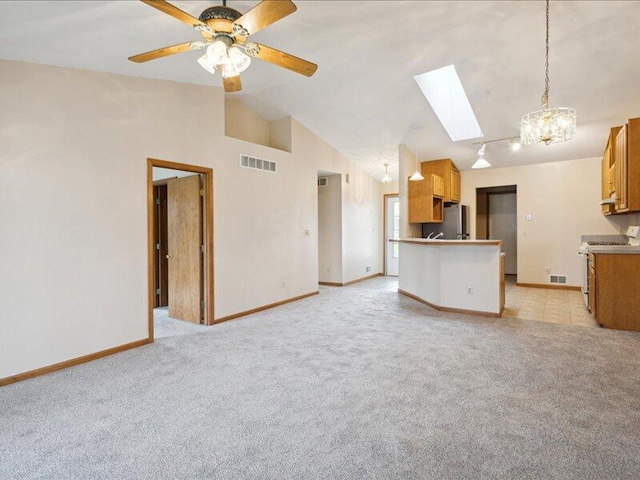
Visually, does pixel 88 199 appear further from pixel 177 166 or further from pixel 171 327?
pixel 171 327

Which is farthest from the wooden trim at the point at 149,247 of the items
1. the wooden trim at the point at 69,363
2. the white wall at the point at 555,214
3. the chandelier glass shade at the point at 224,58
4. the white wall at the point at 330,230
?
the white wall at the point at 555,214

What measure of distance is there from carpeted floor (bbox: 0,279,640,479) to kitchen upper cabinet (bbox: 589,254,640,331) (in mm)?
258

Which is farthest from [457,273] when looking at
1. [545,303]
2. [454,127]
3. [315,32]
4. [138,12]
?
[138,12]

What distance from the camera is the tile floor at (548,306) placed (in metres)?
4.54

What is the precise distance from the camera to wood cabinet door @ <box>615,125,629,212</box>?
165 inches

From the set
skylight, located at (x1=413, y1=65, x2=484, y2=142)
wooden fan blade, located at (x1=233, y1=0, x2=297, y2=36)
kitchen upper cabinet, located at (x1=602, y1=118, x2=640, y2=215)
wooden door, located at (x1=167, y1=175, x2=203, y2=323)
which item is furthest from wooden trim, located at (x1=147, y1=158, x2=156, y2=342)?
kitchen upper cabinet, located at (x1=602, y1=118, x2=640, y2=215)

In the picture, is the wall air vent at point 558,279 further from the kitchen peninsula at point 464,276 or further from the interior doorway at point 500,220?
the kitchen peninsula at point 464,276

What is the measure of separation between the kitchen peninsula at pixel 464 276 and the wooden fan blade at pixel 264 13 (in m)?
3.72

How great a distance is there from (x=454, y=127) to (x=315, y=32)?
11.6ft

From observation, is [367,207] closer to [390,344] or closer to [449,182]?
[449,182]

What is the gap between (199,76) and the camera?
3994 mm

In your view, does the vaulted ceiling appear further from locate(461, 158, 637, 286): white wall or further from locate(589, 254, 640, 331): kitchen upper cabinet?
locate(589, 254, 640, 331): kitchen upper cabinet

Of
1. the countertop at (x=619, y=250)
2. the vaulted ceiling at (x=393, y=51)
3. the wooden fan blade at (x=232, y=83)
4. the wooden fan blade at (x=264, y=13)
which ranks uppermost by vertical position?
the vaulted ceiling at (x=393, y=51)

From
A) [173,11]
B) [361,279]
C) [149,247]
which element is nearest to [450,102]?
[361,279]
